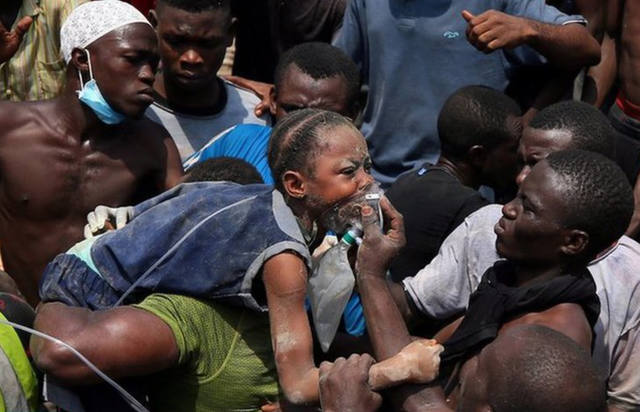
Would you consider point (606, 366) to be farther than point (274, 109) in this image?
No

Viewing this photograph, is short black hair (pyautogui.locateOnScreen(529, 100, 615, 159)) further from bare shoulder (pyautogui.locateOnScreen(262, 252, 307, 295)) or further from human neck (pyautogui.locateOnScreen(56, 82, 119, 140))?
human neck (pyautogui.locateOnScreen(56, 82, 119, 140))

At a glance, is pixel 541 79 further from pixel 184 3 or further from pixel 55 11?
pixel 55 11

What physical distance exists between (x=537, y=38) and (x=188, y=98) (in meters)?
1.56

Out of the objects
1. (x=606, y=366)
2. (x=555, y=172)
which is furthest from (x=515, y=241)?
(x=606, y=366)

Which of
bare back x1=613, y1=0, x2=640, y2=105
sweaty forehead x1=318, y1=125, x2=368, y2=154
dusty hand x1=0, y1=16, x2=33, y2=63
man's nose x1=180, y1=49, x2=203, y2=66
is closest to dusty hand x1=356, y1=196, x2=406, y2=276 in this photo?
sweaty forehead x1=318, y1=125, x2=368, y2=154

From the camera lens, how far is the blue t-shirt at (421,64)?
225 inches

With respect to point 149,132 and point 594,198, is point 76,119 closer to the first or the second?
point 149,132

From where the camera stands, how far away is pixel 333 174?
3.89m

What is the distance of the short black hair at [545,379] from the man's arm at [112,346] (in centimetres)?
102

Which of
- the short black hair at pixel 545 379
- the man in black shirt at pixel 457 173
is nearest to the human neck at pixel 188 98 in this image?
the man in black shirt at pixel 457 173

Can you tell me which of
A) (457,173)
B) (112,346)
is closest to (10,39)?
(457,173)

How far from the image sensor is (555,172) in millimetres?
3836

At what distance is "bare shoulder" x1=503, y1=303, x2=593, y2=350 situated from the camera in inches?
142

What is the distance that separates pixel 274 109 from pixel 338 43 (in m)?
0.58
